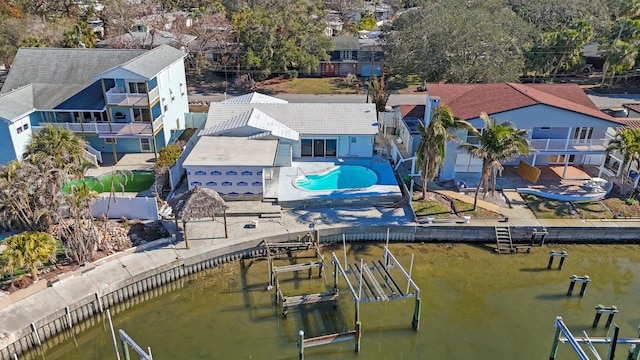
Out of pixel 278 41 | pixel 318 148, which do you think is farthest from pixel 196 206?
pixel 278 41

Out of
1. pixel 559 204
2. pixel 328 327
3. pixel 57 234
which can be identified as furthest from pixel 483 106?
pixel 57 234

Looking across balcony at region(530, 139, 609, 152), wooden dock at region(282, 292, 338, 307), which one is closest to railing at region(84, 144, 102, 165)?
wooden dock at region(282, 292, 338, 307)

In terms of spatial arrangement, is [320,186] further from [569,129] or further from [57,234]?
[569,129]

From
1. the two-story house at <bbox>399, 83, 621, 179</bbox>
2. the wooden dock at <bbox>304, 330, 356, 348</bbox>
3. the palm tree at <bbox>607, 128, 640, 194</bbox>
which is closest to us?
the wooden dock at <bbox>304, 330, 356, 348</bbox>

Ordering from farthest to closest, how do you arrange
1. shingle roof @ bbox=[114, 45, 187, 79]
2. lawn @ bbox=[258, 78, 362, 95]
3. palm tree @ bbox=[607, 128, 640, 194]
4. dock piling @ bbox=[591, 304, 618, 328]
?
lawn @ bbox=[258, 78, 362, 95], shingle roof @ bbox=[114, 45, 187, 79], palm tree @ bbox=[607, 128, 640, 194], dock piling @ bbox=[591, 304, 618, 328]

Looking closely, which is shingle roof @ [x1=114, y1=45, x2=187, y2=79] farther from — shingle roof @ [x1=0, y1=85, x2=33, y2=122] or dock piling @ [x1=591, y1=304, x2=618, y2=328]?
dock piling @ [x1=591, y1=304, x2=618, y2=328]

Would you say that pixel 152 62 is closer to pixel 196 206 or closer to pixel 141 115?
pixel 141 115

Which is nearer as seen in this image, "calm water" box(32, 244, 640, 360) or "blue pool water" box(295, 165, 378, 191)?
"calm water" box(32, 244, 640, 360)
